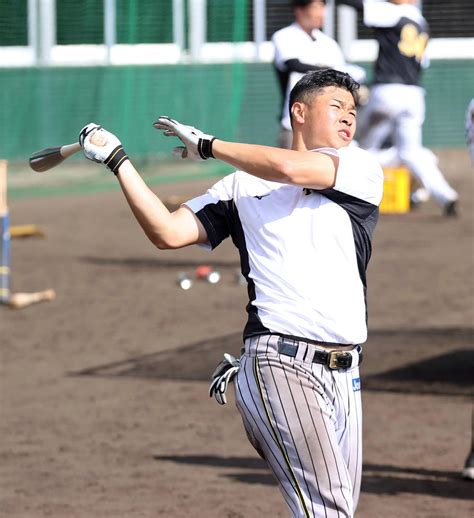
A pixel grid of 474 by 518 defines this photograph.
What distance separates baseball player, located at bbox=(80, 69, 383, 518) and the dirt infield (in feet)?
5.94

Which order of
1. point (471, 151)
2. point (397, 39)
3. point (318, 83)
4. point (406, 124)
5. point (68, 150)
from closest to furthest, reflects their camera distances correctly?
point (318, 83) < point (68, 150) < point (471, 151) < point (397, 39) < point (406, 124)

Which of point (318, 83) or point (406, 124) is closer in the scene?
point (318, 83)

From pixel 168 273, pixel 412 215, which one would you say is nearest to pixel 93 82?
pixel 412 215

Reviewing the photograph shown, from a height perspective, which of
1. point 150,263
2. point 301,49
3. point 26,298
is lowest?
point 150,263

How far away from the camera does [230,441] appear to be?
23.5 ft

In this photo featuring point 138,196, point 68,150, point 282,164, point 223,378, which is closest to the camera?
point 282,164

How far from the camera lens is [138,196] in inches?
161

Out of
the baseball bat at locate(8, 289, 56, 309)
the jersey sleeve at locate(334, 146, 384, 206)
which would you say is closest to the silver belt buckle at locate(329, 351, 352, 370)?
the jersey sleeve at locate(334, 146, 384, 206)

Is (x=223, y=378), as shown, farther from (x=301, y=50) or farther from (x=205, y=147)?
(x=301, y=50)

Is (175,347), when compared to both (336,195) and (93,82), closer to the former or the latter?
(336,195)

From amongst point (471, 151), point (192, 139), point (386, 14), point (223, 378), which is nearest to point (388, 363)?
point (471, 151)

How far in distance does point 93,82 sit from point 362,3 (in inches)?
241

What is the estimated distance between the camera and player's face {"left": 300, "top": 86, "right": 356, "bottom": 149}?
167 inches

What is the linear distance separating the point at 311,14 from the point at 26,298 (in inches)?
138
